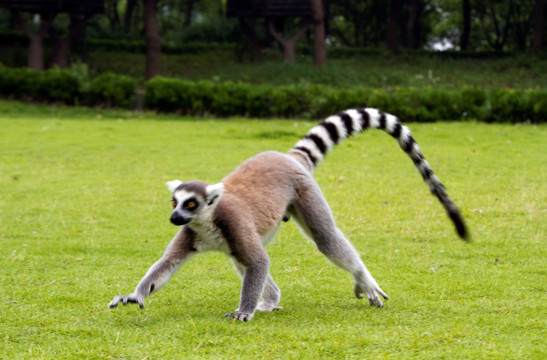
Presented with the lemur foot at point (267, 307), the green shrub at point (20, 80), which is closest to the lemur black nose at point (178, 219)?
the lemur foot at point (267, 307)

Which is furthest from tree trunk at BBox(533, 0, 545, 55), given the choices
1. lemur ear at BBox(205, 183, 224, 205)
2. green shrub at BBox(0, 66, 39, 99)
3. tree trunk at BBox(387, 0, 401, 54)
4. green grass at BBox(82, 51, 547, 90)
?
lemur ear at BBox(205, 183, 224, 205)

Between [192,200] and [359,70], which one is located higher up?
[359,70]

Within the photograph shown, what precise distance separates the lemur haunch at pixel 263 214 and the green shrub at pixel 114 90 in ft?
67.0

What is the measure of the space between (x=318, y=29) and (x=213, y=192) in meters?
27.1

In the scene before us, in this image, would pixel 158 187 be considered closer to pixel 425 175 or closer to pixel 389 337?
pixel 425 175

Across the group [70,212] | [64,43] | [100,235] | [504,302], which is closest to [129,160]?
A: [70,212]

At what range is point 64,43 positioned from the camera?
1316 inches

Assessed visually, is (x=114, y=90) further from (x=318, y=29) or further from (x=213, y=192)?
(x=213, y=192)

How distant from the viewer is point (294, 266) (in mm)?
7691

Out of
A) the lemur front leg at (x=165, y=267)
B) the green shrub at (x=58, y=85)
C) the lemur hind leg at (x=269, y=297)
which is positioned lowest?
the lemur hind leg at (x=269, y=297)

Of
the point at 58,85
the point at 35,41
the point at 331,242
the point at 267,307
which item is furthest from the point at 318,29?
the point at 267,307

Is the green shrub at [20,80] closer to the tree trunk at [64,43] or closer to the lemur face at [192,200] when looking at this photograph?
the tree trunk at [64,43]

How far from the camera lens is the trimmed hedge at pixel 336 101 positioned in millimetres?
22422

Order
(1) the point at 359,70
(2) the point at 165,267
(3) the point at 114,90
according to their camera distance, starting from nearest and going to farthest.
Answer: (2) the point at 165,267
(3) the point at 114,90
(1) the point at 359,70
